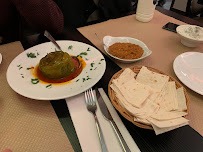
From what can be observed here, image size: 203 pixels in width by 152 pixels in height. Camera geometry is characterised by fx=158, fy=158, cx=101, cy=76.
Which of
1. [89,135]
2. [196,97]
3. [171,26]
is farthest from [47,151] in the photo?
[171,26]

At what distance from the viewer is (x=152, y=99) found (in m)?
0.83

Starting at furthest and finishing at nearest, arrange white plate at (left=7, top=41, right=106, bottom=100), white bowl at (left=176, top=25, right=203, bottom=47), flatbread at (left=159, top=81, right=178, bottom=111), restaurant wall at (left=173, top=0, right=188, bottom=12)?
restaurant wall at (left=173, top=0, right=188, bottom=12)
white bowl at (left=176, top=25, right=203, bottom=47)
white plate at (left=7, top=41, right=106, bottom=100)
flatbread at (left=159, top=81, right=178, bottom=111)

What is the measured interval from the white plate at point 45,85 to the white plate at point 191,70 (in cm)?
55

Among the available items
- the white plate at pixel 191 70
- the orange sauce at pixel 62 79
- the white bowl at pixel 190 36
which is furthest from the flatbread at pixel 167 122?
the white bowl at pixel 190 36

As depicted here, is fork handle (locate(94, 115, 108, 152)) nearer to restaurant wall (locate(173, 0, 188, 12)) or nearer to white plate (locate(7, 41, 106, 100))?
white plate (locate(7, 41, 106, 100))

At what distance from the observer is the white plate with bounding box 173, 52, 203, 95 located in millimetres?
1033

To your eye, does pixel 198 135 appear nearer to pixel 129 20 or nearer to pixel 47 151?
pixel 47 151

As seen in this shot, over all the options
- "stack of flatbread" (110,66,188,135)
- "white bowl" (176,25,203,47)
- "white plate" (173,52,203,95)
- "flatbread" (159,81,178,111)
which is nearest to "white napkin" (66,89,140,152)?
"stack of flatbread" (110,66,188,135)

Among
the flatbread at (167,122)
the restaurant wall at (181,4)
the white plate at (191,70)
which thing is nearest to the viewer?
the flatbread at (167,122)

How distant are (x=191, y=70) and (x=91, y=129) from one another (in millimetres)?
867

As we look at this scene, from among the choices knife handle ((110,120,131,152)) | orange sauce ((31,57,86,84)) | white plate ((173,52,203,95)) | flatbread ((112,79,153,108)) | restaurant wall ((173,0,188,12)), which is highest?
flatbread ((112,79,153,108))

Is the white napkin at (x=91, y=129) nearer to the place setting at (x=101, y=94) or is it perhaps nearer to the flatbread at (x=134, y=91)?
the place setting at (x=101, y=94)

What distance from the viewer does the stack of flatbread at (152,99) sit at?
2.32ft

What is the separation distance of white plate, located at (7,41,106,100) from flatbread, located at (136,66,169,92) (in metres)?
0.25
